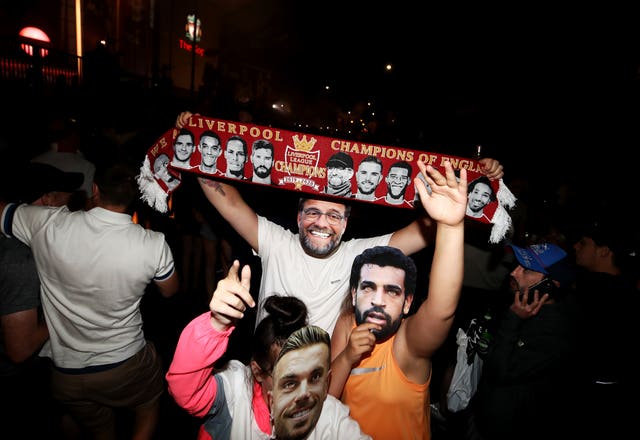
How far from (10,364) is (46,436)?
1099 mm

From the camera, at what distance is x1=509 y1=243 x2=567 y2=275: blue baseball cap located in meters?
2.38

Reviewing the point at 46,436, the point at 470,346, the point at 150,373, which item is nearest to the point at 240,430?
the point at 150,373

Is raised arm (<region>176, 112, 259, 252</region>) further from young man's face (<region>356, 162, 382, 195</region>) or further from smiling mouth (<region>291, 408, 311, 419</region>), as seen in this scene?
smiling mouth (<region>291, 408, 311, 419</region>)

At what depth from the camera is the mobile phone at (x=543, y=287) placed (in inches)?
91.8

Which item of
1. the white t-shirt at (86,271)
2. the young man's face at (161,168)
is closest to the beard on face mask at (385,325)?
the white t-shirt at (86,271)

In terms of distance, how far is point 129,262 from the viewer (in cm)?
225

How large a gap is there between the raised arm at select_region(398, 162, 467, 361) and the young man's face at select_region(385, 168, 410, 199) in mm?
648

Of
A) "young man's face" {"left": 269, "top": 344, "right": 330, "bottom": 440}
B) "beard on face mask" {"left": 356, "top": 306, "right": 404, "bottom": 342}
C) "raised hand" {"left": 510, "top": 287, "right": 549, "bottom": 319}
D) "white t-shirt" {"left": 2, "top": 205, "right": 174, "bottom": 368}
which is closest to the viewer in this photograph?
"young man's face" {"left": 269, "top": 344, "right": 330, "bottom": 440}

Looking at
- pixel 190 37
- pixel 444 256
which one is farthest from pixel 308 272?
pixel 190 37

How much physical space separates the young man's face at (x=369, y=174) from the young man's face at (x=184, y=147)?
1206 mm

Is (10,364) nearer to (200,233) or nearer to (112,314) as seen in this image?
(112,314)

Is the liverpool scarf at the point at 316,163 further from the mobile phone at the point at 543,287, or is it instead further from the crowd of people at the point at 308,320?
the mobile phone at the point at 543,287

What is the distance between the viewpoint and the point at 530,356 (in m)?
2.21

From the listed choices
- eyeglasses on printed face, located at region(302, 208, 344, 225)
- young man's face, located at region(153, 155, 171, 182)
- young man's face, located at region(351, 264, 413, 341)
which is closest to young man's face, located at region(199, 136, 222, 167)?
young man's face, located at region(153, 155, 171, 182)
